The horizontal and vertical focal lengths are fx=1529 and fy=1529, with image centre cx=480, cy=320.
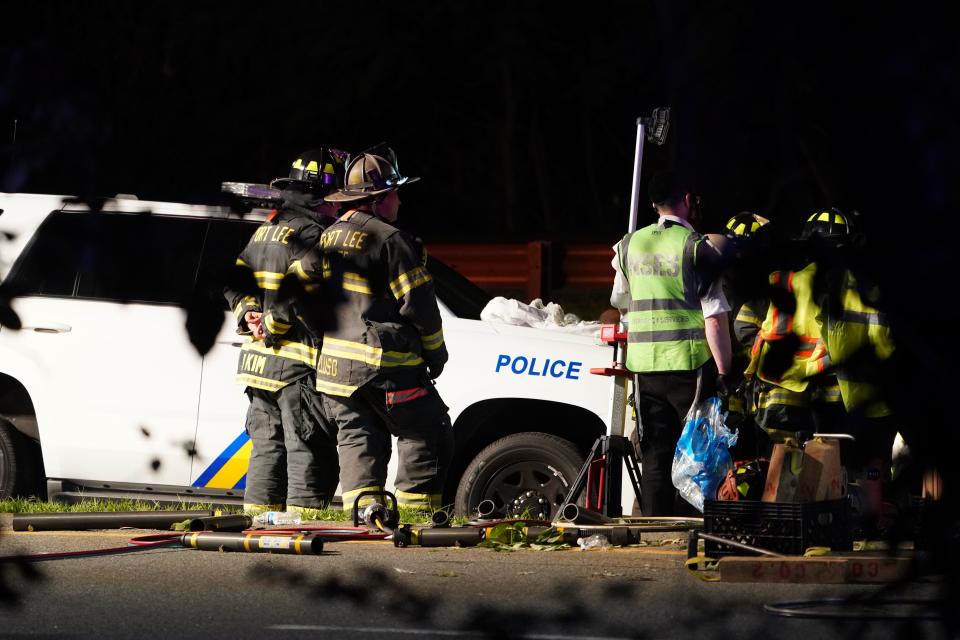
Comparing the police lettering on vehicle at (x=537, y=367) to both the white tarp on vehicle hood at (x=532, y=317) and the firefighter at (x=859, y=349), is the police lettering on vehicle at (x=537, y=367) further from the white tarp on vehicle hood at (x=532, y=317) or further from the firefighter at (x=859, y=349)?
the firefighter at (x=859, y=349)

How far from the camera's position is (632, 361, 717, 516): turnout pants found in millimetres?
7218

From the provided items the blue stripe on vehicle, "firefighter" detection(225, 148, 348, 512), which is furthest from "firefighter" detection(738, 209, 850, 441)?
the blue stripe on vehicle

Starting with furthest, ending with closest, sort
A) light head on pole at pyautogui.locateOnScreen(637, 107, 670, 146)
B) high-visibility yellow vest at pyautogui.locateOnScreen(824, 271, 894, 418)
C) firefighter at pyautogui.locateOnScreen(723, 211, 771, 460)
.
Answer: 1. firefighter at pyautogui.locateOnScreen(723, 211, 771, 460)
2. high-visibility yellow vest at pyautogui.locateOnScreen(824, 271, 894, 418)
3. light head on pole at pyautogui.locateOnScreen(637, 107, 670, 146)

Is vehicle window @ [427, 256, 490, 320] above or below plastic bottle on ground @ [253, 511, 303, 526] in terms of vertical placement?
above

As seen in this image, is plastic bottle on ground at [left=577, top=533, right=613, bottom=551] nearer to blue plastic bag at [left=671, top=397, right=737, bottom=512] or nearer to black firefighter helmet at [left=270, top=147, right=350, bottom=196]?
blue plastic bag at [left=671, top=397, right=737, bottom=512]

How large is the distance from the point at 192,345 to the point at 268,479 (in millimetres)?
4891

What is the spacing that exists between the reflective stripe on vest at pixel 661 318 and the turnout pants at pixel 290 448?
1.53 m

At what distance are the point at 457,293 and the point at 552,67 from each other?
4893mm

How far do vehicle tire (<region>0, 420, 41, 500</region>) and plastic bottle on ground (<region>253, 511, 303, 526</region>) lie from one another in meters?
1.59

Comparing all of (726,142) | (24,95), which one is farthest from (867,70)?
(24,95)

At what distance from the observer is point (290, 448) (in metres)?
7.30

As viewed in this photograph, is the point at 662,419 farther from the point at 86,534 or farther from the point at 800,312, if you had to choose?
the point at 800,312

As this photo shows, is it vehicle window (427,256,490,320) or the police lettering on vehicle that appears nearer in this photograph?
the police lettering on vehicle

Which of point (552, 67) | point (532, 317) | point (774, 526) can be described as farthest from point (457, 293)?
point (552, 67)
